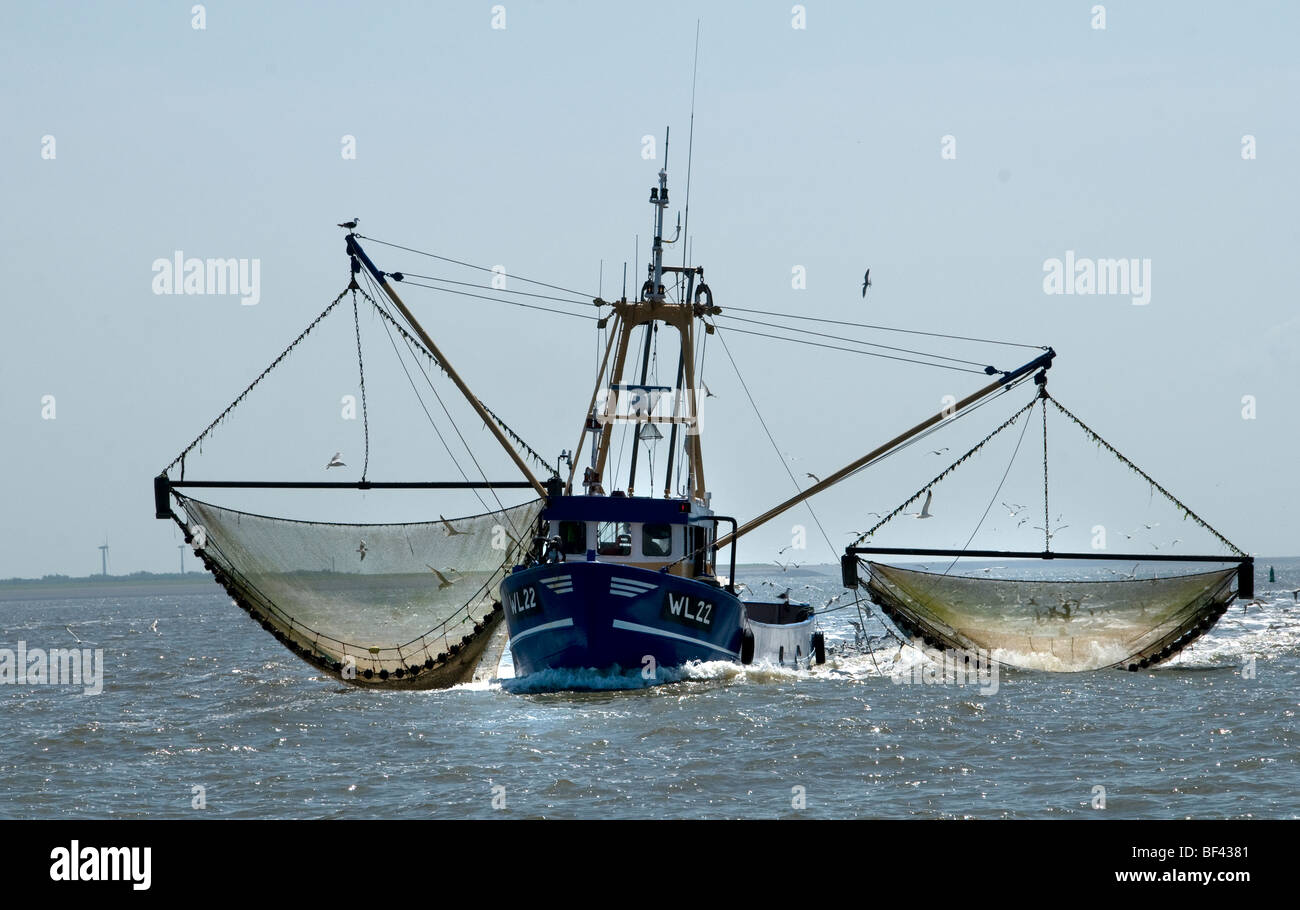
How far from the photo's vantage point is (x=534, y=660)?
2988cm

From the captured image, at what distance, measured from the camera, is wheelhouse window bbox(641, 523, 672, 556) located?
3162cm

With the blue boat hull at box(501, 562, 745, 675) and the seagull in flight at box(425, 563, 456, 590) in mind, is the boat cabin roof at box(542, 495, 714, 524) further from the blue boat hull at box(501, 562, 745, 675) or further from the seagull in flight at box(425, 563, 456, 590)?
the seagull in flight at box(425, 563, 456, 590)

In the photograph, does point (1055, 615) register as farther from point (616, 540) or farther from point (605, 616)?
point (605, 616)

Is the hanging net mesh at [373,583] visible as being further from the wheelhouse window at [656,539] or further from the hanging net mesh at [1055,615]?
the hanging net mesh at [1055,615]

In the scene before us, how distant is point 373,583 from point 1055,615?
15680 millimetres

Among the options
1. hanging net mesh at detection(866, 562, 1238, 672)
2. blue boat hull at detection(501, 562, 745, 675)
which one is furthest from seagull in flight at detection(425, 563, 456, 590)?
hanging net mesh at detection(866, 562, 1238, 672)

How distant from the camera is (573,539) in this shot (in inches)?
1244

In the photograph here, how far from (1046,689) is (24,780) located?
19.6 meters

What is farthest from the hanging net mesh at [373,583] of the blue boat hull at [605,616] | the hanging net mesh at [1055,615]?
the hanging net mesh at [1055,615]

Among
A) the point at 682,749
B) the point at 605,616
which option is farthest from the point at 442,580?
the point at 682,749

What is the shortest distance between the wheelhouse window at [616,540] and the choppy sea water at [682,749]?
3.00 metres

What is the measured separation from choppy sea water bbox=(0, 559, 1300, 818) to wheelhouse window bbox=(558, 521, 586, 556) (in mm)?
3020
